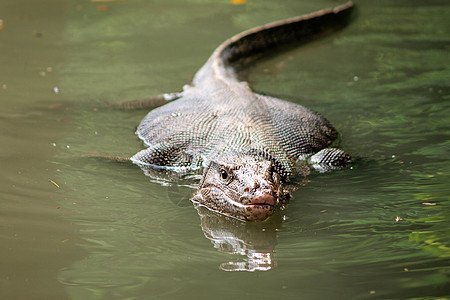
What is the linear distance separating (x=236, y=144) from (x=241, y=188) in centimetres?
111

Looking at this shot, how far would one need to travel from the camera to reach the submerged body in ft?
15.3

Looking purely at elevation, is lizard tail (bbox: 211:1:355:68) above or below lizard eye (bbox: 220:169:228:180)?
above

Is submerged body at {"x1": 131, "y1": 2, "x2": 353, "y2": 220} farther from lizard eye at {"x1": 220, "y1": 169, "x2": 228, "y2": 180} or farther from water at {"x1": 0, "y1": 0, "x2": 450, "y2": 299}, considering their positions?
water at {"x1": 0, "y1": 0, "x2": 450, "y2": 299}

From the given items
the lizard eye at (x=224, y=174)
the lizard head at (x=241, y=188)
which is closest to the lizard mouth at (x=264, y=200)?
the lizard head at (x=241, y=188)

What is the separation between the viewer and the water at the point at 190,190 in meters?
3.49

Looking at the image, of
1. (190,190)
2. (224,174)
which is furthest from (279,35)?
(224,174)

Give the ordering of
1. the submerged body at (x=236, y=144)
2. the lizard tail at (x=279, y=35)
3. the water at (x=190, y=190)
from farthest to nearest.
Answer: the lizard tail at (x=279, y=35) → the submerged body at (x=236, y=144) → the water at (x=190, y=190)

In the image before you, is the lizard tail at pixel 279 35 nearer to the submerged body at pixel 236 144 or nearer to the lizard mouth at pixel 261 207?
the submerged body at pixel 236 144

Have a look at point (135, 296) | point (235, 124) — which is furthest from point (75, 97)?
point (135, 296)

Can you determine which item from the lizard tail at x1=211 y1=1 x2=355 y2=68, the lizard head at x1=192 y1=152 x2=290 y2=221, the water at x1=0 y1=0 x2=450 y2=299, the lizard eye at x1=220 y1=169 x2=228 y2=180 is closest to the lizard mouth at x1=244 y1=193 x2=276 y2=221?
the lizard head at x1=192 y1=152 x2=290 y2=221

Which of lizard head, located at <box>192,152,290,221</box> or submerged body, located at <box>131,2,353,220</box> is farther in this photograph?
submerged body, located at <box>131,2,353,220</box>

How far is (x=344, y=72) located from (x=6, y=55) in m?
5.80

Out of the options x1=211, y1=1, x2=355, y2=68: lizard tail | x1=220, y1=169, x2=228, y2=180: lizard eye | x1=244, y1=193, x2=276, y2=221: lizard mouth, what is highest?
x1=211, y1=1, x2=355, y2=68: lizard tail

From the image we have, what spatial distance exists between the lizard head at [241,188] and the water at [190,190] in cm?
14
